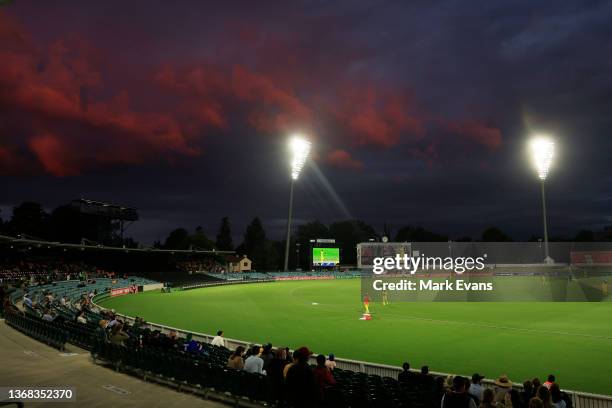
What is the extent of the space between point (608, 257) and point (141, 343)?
3120 inches

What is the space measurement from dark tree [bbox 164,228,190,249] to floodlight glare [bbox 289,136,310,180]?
272 feet

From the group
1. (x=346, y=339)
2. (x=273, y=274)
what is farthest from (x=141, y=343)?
(x=273, y=274)

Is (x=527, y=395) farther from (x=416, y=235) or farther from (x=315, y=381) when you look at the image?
(x=416, y=235)

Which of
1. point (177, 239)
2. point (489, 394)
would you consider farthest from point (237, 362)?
point (177, 239)

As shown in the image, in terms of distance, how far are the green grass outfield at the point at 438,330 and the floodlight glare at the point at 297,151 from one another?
2420 centimetres

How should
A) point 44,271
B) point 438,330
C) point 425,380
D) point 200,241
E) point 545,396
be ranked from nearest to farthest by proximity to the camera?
point 545,396 → point 425,380 → point 438,330 → point 44,271 → point 200,241

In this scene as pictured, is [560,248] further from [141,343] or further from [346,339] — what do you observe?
[141,343]

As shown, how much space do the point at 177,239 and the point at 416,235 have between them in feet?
304

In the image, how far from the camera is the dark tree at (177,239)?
139m

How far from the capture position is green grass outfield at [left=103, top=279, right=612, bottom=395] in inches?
685

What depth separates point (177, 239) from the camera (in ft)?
479

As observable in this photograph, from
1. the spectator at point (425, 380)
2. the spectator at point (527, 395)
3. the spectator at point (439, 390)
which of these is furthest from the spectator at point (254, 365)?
the spectator at point (527, 395)

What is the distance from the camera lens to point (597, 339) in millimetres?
22406

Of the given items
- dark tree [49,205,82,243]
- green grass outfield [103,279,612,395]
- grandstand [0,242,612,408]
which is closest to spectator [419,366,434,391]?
grandstand [0,242,612,408]
